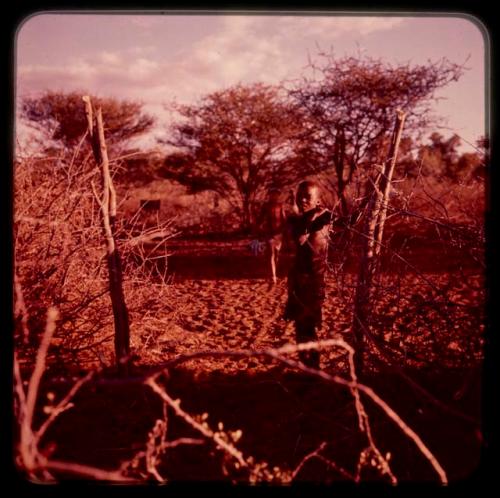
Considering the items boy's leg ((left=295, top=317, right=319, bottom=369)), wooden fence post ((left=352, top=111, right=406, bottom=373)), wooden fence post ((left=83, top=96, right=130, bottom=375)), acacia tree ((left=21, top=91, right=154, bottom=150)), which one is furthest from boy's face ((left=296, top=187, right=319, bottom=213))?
acacia tree ((left=21, top=91, right=154, bottom=150))

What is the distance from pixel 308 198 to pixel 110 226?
1629 mm

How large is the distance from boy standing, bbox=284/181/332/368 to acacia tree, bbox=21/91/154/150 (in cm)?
1404

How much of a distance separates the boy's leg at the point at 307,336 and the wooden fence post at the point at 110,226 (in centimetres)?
144

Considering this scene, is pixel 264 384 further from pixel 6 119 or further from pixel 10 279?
pixel 6 119

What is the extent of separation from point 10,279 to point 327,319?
3730 mm

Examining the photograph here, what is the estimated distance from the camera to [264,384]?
3.55m

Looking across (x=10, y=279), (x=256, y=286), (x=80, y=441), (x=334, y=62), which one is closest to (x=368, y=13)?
(x=10, y=279)

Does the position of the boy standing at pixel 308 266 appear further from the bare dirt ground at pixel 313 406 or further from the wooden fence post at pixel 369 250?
the wooden fence post at pixel 369 250

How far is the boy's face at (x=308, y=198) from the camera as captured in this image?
347cm

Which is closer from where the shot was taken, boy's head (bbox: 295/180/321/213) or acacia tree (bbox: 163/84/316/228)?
boy's head (bbox: 295/180/321/213)

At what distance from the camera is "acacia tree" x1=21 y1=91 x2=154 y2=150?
15898 mm

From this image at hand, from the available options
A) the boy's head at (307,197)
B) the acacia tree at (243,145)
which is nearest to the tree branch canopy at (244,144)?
the acacia tree at (243,145)

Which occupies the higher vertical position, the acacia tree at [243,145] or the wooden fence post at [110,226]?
the acacia tree at [243,145]

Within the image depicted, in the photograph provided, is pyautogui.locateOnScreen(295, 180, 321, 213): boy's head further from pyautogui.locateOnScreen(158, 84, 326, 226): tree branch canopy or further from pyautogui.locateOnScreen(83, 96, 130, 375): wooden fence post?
pyautogui.locateOnScreen(158, 84, 326, 226): tree branch canopy
